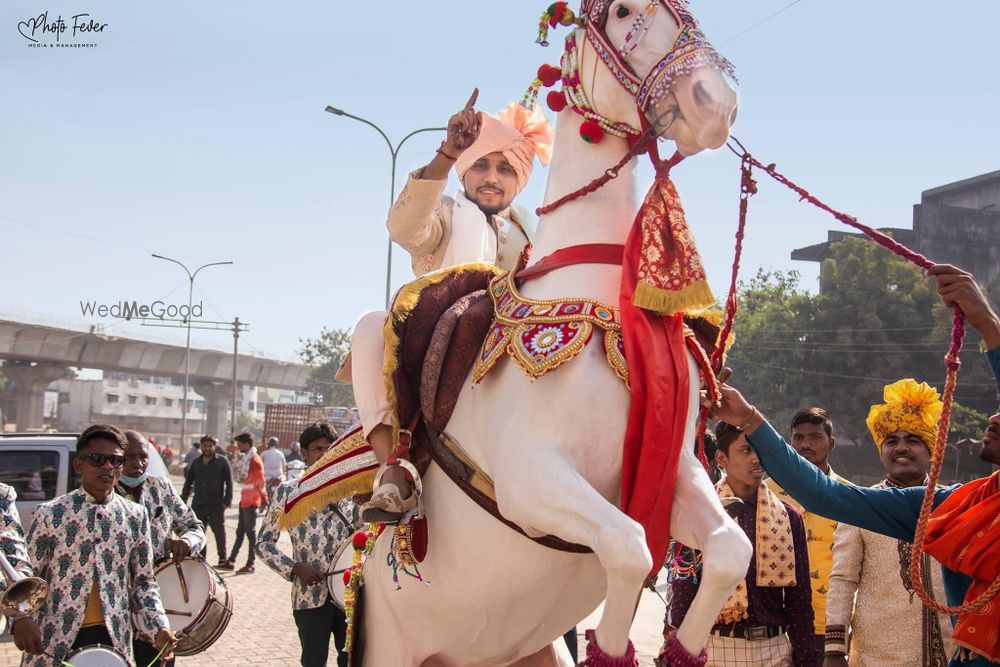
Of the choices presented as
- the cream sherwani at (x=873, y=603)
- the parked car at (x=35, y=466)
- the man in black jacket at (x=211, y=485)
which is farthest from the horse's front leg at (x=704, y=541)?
the man in black jacket at (x=211, y=485)

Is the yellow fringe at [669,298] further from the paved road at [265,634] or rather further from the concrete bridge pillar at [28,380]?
the concrete bridge pillar at [28,380]

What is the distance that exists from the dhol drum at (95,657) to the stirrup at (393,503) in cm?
219

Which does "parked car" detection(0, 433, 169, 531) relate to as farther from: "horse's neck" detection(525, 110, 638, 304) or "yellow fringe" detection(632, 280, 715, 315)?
"yellow fringe" detection(632, 280, 715, 315)

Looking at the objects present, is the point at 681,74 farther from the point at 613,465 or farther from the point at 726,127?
the point at 613,465

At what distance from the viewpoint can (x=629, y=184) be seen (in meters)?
4.11

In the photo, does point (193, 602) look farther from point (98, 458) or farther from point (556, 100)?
point (556, 100)

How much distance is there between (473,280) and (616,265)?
0.74 m

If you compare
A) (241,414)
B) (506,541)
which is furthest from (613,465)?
(241,414)

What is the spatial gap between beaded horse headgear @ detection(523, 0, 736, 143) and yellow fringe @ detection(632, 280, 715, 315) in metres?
0.68

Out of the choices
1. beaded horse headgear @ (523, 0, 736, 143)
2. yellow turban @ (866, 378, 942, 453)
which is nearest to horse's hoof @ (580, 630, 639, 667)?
beaded horse headgear @ (523, 0, 736, 143)

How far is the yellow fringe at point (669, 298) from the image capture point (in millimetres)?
3688

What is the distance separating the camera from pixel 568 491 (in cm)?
344

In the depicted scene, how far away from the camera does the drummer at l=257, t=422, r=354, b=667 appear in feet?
23.0

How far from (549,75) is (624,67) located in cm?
48
